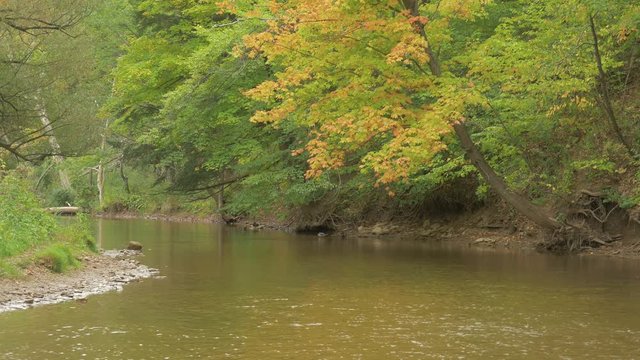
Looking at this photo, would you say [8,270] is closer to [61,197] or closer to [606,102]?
[606,102]

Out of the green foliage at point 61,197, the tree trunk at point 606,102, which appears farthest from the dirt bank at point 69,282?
the green foliage at point 61,197

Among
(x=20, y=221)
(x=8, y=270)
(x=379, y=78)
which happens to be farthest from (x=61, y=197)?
(x=8, y=270)

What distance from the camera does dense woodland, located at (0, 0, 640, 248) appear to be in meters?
21.0

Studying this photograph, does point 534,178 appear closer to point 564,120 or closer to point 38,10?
point 564,120

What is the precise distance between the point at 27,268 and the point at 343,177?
A: 56.6ft

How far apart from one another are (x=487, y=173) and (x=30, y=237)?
11.8 metres

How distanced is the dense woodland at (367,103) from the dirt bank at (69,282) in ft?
14.7

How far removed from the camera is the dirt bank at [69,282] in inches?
567

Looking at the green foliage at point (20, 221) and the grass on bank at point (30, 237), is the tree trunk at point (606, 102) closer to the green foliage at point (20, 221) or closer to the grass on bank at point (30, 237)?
the grass on bank at point (30, 237)

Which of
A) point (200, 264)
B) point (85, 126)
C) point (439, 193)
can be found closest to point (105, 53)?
point (85, 126)

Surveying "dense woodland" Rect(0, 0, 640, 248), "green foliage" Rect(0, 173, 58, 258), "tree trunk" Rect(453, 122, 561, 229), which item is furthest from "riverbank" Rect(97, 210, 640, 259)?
"green foliage" Rect(0, 173, 58, 258)

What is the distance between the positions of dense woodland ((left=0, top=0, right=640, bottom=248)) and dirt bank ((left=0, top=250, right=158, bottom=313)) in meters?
4.47

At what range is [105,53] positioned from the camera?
152 ft

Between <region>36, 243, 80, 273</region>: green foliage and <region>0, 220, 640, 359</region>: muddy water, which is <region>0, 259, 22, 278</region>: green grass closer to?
<region>36, 243, 80, 273</region>: green foliage
